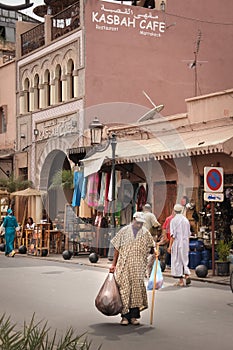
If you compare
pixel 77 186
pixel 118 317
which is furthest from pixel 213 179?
pixel 77 186

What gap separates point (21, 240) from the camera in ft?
84.2

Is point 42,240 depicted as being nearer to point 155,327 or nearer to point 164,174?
point 164,174

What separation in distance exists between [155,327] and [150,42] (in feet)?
Result: 68.0

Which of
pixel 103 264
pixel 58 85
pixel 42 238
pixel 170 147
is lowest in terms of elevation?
pixel 103 264

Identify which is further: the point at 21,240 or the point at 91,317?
the point at 21,240

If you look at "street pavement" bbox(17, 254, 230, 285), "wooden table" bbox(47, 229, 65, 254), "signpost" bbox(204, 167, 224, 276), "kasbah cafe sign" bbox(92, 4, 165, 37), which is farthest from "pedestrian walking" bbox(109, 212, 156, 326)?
"kasbah cafe sign" bbox(92, 4, 165, 37)

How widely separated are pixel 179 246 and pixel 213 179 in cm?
217

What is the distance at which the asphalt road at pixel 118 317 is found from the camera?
28.6 ft

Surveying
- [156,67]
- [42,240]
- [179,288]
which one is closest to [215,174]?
[179,288]

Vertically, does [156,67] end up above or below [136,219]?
above

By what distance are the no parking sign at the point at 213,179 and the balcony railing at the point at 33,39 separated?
17510 millimetres

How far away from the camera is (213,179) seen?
52.6 feet

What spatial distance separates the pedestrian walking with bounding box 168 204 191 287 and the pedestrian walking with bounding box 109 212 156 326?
15.1ft

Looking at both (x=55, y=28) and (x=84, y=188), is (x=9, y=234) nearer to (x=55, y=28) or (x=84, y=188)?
(x=84, y=188)
